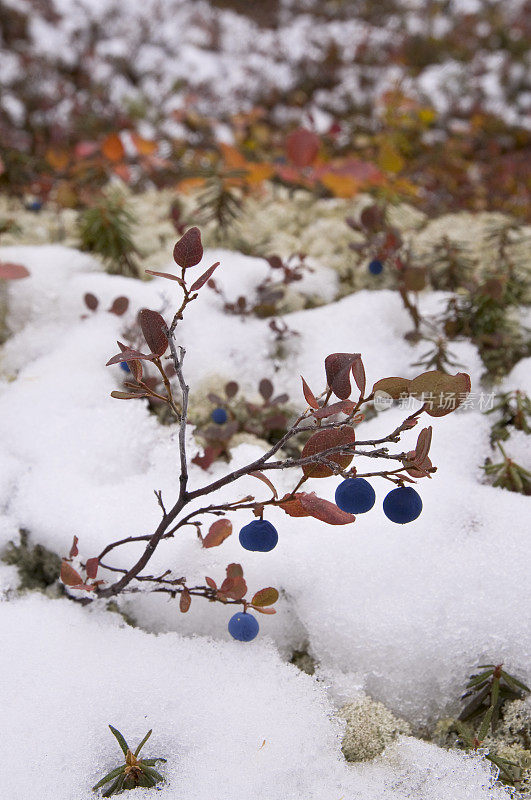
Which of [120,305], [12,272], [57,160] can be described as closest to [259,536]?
[120,305]

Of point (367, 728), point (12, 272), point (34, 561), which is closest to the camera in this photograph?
point (367, 728)

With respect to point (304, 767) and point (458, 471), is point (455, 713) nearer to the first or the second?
point (304, 767)

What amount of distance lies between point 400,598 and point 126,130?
3224 mm

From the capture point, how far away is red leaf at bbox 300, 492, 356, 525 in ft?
2.85

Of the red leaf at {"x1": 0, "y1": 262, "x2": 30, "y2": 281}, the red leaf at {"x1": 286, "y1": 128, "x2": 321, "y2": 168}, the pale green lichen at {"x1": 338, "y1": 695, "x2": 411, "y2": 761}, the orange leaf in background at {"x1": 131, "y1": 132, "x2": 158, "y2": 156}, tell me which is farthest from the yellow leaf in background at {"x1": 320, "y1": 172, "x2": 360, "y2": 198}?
the pale green lichen at {"x1": 338, "y1": 695, "x2": 411, "y2": 761}

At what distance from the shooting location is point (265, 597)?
1.04 meters

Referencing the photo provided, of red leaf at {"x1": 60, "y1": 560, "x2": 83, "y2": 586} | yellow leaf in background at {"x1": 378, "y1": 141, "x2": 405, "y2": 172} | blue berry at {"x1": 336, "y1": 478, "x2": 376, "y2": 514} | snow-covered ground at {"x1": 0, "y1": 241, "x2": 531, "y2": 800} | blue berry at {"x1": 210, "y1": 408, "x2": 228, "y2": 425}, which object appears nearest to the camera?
blue berry at {"x1": 336, "y1": 478, "x2": 376, "y2": 514}

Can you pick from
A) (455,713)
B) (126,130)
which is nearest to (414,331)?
(455,713)

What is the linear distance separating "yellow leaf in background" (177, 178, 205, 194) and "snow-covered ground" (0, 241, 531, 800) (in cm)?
116

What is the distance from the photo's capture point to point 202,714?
100cm

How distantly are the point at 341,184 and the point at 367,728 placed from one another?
6.82ft

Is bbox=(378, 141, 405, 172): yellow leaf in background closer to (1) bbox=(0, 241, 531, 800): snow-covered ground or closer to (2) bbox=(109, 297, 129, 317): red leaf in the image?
(1) bbox=(0, 241, 531, 800): snow-covered ground

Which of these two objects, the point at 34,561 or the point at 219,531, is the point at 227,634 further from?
the point at 34,561

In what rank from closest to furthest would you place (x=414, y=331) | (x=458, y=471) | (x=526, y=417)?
(x=458, y=471), (x=526, y=417), (x=414, y=331)
